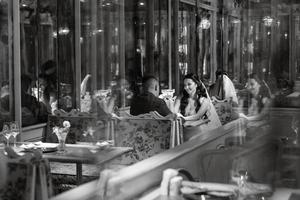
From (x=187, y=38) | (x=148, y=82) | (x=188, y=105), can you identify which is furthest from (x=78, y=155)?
(x=187, y=38)

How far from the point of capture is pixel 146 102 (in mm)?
4031

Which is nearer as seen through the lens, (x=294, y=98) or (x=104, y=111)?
(x=294, y=98)

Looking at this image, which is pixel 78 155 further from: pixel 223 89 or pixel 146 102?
pixel 223 89

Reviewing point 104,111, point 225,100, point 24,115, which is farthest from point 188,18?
point 24,115

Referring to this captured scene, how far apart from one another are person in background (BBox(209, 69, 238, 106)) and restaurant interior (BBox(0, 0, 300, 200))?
2 cm

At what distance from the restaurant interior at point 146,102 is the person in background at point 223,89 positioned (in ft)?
0.06

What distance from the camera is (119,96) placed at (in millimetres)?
5266

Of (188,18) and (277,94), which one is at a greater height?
(188,18)

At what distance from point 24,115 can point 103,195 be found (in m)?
2.75

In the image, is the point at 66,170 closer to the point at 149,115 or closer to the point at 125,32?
the point at 149,115

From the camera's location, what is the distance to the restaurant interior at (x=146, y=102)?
1637 millimetres

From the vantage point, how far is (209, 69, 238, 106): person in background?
5175mm

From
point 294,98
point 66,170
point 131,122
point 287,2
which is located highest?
point 287,2

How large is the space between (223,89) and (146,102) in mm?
1680
